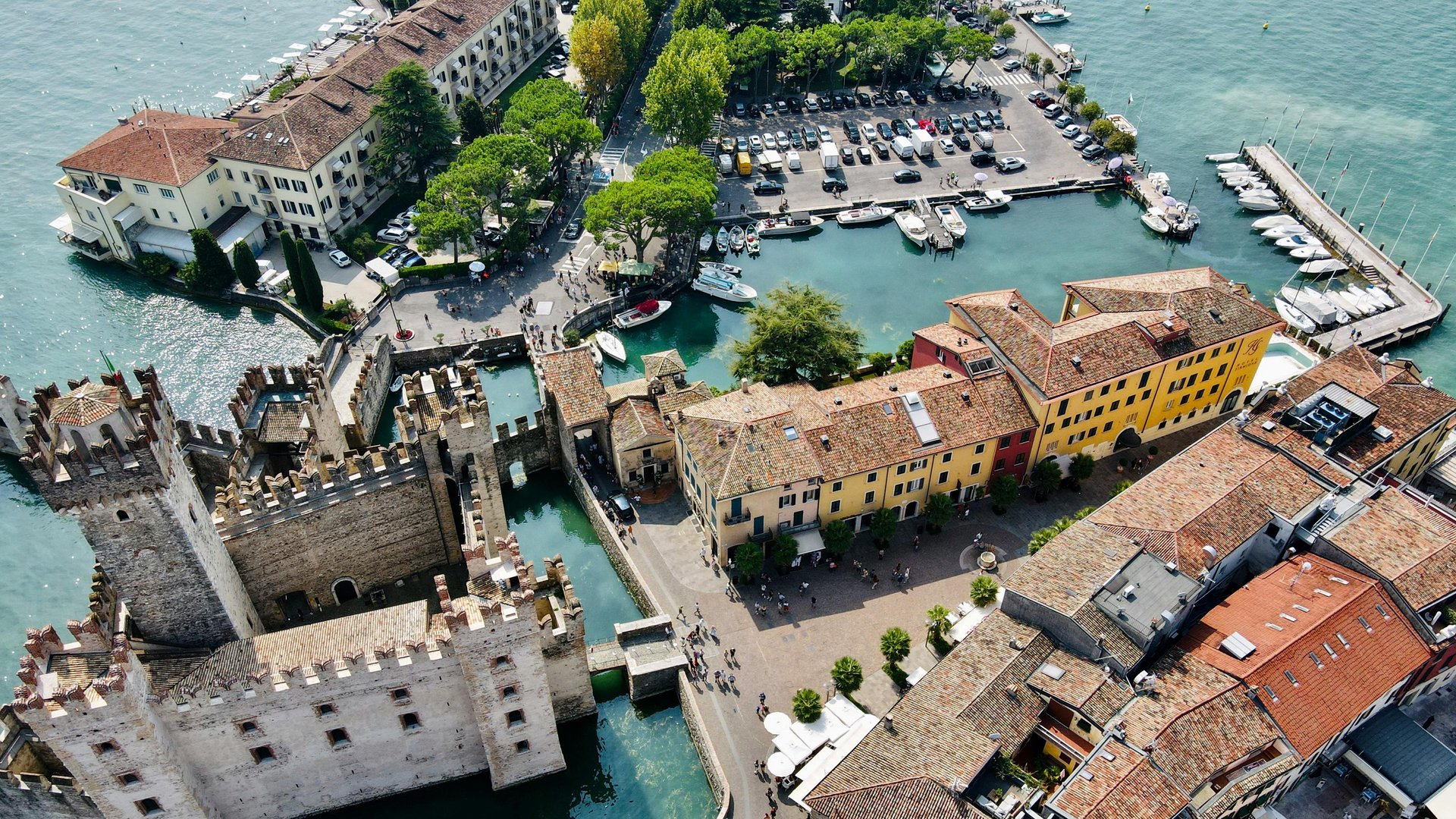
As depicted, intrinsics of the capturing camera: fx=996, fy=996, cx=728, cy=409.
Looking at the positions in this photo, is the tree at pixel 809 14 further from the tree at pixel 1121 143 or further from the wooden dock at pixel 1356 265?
the wooden dock at pixel 1356 265

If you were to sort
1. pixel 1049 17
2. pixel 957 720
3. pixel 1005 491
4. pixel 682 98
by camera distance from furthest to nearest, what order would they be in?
pixel 1049 17 < pixel 682 98 < pixel 1005 491 < pixel 957 720

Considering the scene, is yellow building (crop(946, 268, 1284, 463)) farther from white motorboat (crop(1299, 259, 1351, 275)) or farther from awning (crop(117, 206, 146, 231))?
awning (crop(117, 206, 146, 231))

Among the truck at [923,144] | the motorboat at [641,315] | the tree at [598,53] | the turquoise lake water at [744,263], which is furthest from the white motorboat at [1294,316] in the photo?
the tree at [598,53]

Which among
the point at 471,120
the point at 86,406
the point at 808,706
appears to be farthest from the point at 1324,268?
the point at 86,406

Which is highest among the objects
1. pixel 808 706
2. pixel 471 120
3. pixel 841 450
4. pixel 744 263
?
pixel 471 120

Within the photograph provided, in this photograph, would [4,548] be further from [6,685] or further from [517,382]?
[517,382]

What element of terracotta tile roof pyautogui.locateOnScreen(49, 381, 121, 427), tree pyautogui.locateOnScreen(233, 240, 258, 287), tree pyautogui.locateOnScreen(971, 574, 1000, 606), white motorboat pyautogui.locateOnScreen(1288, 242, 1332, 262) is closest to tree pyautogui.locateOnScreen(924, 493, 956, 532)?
tree pyautogui.locateOnScreen(971, 574, 1000, 606)

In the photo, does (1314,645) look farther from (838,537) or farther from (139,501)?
(139,501)
